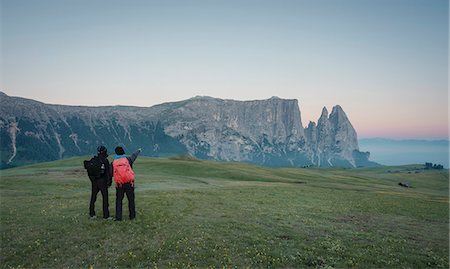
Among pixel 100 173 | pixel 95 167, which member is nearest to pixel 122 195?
pixel 100 173

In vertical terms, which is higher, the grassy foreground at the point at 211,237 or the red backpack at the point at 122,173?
the red backpack at the point at 122,173

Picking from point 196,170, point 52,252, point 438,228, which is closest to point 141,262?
point 52,252

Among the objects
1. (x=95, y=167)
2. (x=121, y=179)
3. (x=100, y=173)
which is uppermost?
(x=95, y=167)

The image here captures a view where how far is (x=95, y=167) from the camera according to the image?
76.1 feet

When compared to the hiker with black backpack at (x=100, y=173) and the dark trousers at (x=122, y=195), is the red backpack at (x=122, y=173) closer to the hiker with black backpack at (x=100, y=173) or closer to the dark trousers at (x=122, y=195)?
the dark trousers at (x=122, y=195)

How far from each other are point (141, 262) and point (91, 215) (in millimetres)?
9324

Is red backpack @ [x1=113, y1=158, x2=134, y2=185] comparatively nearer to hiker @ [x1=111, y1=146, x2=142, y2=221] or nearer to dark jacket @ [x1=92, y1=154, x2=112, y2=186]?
hiker @ [x1=111, y1=146, x2=142, y2=221]

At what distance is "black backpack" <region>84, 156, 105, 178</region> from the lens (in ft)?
76.0

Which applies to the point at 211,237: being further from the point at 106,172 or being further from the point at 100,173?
the point at 100,173

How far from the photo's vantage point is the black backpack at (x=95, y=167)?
23.2 meters

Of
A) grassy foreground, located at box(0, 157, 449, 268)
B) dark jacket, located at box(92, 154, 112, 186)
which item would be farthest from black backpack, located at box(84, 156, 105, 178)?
grassy foreground, located at box(0, 157, 449, 268)

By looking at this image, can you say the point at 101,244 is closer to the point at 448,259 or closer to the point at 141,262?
the point at 141,262

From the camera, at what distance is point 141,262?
16.0 m

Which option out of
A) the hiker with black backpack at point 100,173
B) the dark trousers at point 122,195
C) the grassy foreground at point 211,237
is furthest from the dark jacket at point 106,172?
the grassy foreground at point 211,237
